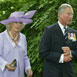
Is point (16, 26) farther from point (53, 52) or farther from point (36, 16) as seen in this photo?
point (36, 16)

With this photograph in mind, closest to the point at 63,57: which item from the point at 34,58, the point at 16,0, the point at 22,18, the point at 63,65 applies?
the point at 63,65

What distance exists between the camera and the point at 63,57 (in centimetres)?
446

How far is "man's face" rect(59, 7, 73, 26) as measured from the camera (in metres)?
4.46

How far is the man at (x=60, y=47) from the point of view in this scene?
14.7 feet

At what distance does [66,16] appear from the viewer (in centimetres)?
447

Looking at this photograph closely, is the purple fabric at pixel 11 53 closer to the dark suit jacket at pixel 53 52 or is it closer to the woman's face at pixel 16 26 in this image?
the woman's face at pixel 16 26

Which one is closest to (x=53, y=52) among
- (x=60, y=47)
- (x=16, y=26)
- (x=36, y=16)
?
(x=60, y=47)

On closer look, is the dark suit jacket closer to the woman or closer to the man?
the man

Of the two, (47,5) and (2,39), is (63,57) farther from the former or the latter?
(47,5)

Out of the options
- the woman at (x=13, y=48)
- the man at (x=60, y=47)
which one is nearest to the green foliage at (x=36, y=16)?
the man at (x=60, y=47)

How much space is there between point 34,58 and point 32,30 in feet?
2.75

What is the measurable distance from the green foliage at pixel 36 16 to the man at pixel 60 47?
4.70 feet

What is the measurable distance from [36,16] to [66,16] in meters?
2.45

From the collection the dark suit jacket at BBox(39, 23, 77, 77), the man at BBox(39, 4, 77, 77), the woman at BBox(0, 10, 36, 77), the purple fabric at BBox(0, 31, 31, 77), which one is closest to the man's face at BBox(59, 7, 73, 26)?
the man at BBox(39, 4, 77, 77)
